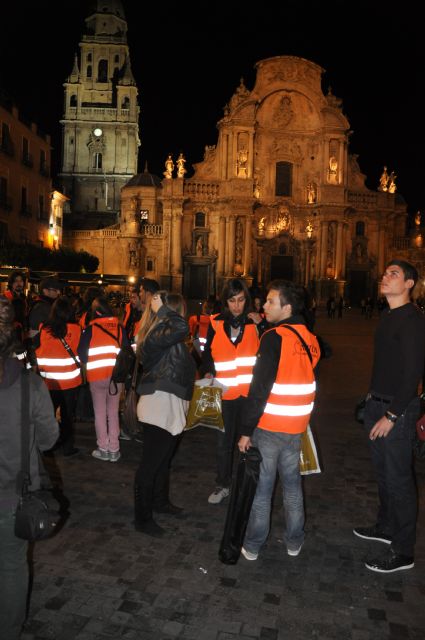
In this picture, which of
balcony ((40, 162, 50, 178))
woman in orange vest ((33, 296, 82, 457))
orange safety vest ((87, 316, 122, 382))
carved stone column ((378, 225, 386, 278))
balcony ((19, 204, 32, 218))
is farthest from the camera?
carved stone column ((378, 225, 386, 278))

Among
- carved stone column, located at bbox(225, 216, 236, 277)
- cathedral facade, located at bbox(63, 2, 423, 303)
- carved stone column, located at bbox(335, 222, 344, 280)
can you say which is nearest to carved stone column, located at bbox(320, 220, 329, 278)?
cathedral facade, located at bbox(63, 2, 423, 303)

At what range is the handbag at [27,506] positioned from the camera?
2764 millimetres

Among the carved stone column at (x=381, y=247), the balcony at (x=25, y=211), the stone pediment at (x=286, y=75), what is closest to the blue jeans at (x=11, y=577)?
the balcony at (x=25, y=211)

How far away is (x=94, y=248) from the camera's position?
48.0 m

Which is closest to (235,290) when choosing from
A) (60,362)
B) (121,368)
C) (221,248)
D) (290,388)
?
(290,388)

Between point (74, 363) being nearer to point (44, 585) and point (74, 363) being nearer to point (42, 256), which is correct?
point (44, 585)

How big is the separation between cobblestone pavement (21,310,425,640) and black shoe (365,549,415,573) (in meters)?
0.06

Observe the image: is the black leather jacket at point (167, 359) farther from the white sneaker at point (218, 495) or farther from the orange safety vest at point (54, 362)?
the orange safety vest at point (54, 362)

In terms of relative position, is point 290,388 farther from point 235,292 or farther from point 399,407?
point 235,292

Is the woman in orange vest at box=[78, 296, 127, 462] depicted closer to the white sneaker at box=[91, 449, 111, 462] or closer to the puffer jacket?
the white sneaker at box=[91, 449, 111, 462]

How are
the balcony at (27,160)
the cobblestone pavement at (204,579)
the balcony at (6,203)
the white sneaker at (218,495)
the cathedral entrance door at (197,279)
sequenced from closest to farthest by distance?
the cobblestone pavement at (204,579)
the white sneaker at (218,495)
the balcony at (6,203)
the balcony at (27,160)
the cathedral entrance door at (197,279)

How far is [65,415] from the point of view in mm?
6910

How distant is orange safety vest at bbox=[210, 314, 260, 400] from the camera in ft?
18.5

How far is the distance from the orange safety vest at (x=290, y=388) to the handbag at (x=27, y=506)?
187cm
